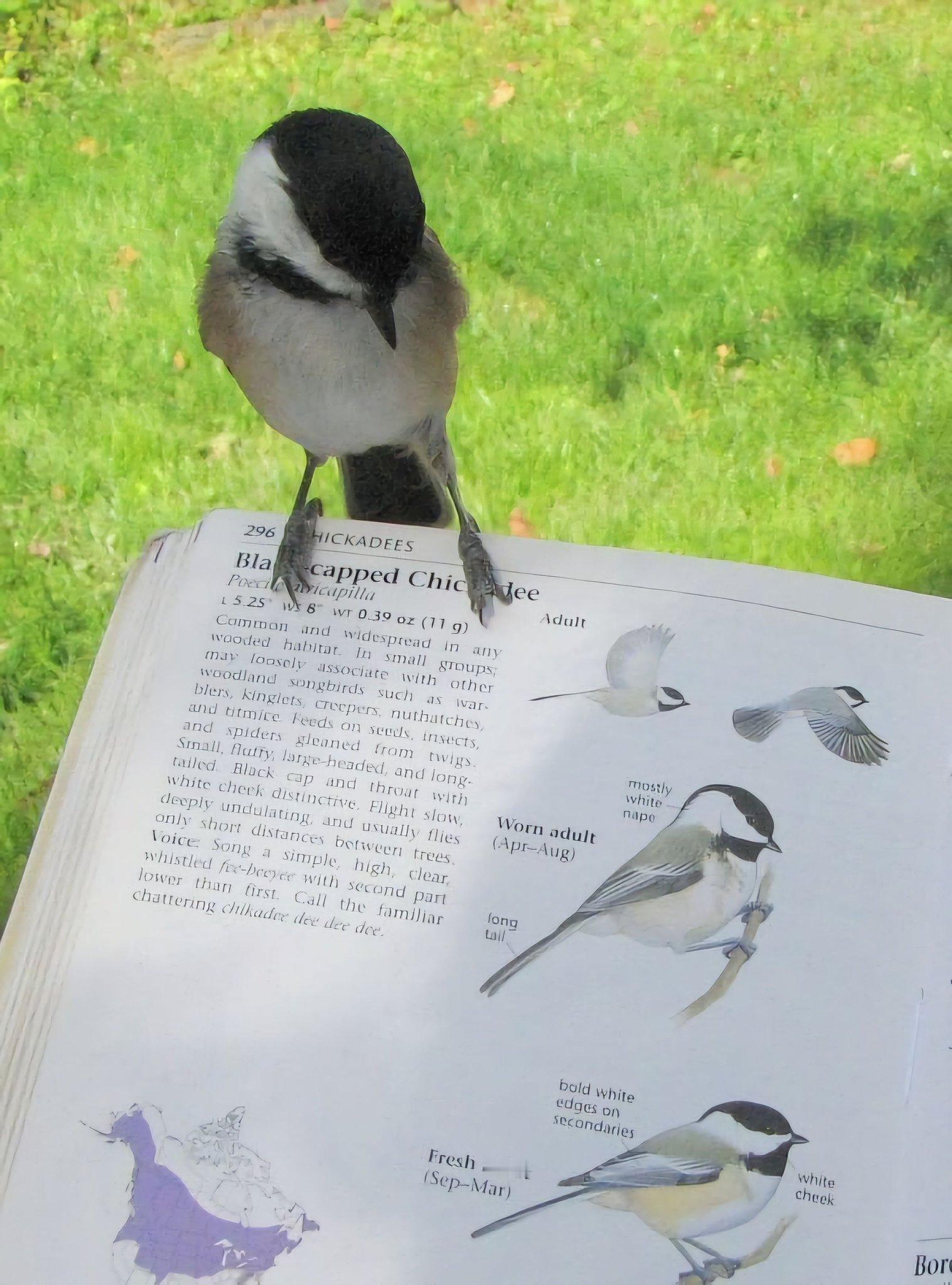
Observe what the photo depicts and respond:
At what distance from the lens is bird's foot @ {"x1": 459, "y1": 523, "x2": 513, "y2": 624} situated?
2.74 feet

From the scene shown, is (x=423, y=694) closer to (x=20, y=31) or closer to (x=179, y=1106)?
(x=179, y=1106)

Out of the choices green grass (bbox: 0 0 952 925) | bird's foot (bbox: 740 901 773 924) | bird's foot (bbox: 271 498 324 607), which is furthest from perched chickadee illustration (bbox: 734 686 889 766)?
green grass (bbox: 0 0 952 925)

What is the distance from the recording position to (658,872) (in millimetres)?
750

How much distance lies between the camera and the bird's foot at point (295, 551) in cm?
87

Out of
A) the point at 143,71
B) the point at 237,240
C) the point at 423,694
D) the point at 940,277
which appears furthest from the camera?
the point at 143,71

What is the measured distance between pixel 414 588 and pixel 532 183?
4.66ft

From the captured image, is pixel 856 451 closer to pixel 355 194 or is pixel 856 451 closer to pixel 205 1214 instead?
pixel 355 194

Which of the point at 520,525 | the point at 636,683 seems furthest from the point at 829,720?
the point at 520,525

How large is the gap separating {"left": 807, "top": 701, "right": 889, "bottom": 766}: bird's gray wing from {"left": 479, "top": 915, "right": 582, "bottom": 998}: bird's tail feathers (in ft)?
0.66

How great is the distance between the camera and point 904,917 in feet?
2.39

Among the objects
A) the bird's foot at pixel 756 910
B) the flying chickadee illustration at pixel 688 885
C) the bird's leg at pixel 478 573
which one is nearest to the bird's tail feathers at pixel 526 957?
the flying chickadee illustration at pixel 688 885

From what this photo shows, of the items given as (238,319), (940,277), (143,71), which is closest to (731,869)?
(238,319)

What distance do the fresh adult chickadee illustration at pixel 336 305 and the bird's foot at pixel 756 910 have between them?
0.27 m

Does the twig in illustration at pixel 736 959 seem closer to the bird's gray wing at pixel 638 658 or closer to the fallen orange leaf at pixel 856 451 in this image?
the bird's gray wing at pixel 638 658
